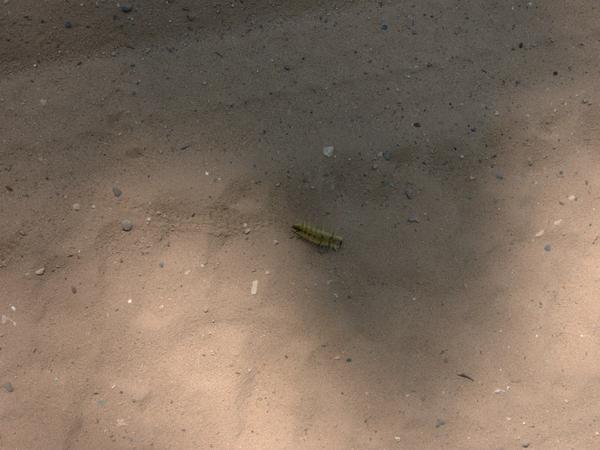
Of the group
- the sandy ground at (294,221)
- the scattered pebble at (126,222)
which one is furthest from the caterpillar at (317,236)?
the scattered pebble at (126,222)

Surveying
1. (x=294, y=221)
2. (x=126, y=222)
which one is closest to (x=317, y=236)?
(x=294, y=221)

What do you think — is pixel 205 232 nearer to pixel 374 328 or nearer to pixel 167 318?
pixel 167 318

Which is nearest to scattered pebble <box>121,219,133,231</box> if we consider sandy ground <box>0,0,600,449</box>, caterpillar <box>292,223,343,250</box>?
sandy ground <box>0,0,600,449</box>

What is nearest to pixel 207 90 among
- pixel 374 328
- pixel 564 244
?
pixel 374 328

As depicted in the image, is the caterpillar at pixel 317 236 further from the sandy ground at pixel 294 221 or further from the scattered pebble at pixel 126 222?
the scattered pebble at pixel 126 222

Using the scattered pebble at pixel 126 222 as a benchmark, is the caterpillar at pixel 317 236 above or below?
above

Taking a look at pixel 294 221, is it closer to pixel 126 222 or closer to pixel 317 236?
pixel 317 236
